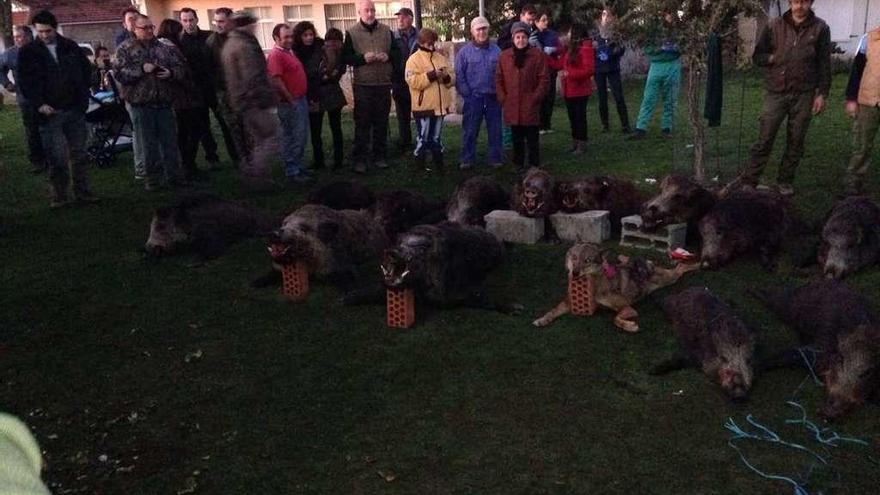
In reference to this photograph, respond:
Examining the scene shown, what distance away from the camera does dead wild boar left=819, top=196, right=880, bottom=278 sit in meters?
5.98

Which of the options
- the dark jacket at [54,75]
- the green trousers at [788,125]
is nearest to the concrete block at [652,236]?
the green trousers at [788,125]

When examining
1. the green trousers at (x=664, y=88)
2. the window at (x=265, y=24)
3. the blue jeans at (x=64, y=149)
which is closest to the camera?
the blue jeans at (x=64, y=149)

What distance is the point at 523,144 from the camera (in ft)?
34.2

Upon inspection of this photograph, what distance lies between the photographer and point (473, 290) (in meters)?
6.23

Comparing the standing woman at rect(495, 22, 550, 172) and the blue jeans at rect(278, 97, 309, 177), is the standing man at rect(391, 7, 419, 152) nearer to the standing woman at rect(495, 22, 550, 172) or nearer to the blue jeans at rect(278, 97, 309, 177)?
the blue jeans at rect(278, 97, 309, 177)

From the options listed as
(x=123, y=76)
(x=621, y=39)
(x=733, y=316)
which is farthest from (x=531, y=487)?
(x=123, y=76)

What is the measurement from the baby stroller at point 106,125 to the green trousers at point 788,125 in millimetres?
9391

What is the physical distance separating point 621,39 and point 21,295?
7104mm

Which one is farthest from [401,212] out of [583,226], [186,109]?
[186,109]

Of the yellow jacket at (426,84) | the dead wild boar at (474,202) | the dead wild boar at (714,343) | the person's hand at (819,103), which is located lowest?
the dead wild boar at (714,343)

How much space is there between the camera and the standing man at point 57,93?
28.7 ft

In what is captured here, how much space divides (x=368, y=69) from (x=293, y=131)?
135cm

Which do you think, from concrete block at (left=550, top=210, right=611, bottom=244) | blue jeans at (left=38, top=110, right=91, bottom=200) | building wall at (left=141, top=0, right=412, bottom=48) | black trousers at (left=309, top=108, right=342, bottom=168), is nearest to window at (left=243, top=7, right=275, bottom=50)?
building wall at (left=141, top=0, right=412, bottom=48)

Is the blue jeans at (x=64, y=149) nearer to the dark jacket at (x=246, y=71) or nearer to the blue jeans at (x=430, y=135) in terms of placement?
the dark jacket at (x=246, y=71)
